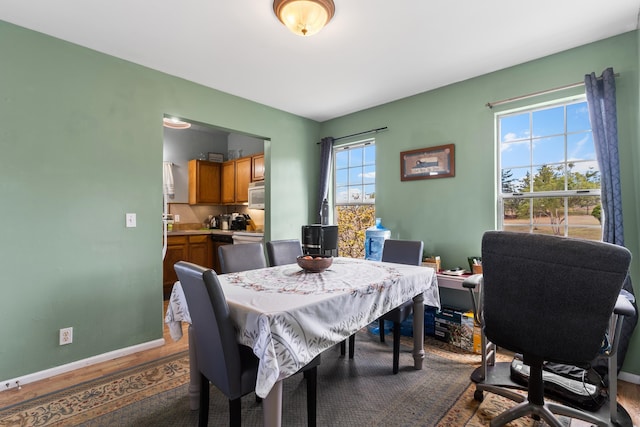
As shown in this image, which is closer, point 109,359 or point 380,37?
point 380,37

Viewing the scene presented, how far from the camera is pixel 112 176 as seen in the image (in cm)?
268

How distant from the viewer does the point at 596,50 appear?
2447 mm

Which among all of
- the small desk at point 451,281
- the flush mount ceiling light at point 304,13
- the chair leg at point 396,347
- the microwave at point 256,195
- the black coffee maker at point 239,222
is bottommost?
the chair leg at point 396,347

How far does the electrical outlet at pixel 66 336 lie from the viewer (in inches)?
94.9

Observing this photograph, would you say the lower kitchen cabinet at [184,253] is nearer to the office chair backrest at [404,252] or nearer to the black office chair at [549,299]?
the office chair backrest at [404,252]

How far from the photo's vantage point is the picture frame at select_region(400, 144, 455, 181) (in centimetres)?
324

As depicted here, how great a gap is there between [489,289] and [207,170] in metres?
4.88

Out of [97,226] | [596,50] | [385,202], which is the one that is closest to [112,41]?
[97,226]

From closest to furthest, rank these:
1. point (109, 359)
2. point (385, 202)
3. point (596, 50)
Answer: point (596, 50)
point (109, 359)
point (385, 202)

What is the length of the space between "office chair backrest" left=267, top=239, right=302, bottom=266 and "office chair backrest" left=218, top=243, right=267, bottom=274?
15cm

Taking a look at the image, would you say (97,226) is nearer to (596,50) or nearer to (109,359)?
(109,359)

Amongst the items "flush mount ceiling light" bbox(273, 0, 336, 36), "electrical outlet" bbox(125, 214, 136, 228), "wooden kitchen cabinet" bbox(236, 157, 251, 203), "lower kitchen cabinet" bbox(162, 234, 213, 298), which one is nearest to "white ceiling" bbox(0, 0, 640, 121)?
"flush mount ceiling light" bbox(273, 0, 336, 36)

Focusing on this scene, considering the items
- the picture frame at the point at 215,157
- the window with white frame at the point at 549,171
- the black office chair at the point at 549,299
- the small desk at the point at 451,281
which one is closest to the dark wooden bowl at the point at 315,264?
the black office chair at the point at 549,299

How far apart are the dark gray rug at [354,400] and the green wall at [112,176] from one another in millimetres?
1018
